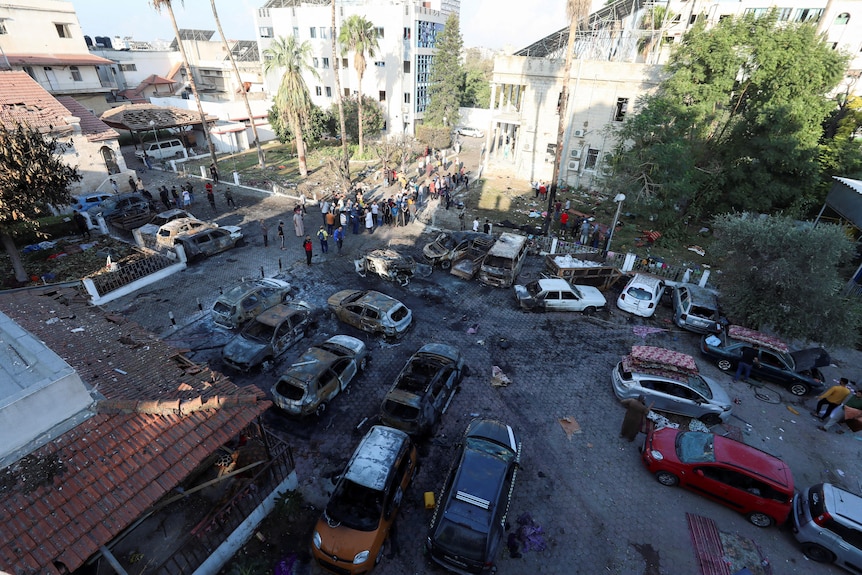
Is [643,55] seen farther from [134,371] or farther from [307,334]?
[134,371]

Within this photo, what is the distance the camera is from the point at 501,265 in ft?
61.1

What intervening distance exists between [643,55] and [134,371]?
34973 mm

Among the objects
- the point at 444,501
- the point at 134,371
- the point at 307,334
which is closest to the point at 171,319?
the point at 307,334

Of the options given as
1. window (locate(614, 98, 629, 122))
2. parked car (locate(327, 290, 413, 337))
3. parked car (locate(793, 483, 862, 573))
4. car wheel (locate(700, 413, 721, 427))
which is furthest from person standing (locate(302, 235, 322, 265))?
window (locate(614, 98, 629, 122))

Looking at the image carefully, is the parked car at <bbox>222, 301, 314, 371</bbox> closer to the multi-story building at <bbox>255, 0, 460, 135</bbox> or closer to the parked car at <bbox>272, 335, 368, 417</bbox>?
the parked car at <bbox>272, 335, 368, 417</bbox>

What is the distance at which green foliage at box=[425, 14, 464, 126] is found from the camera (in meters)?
45.3

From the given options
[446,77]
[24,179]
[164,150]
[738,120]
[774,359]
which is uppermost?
[446,77]

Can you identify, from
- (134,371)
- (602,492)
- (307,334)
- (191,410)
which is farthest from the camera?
(307,334)

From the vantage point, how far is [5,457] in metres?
5.53

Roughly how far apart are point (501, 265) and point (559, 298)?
127 inches

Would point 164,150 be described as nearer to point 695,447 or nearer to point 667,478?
point 667,478

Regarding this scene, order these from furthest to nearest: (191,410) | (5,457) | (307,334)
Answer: (307,334) < (191,410) < (5,457)

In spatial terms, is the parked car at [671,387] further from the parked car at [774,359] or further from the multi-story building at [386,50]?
the multi-story building at [386,50]

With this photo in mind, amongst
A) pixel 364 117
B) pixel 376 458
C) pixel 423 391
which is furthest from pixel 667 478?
pixel 364 117
